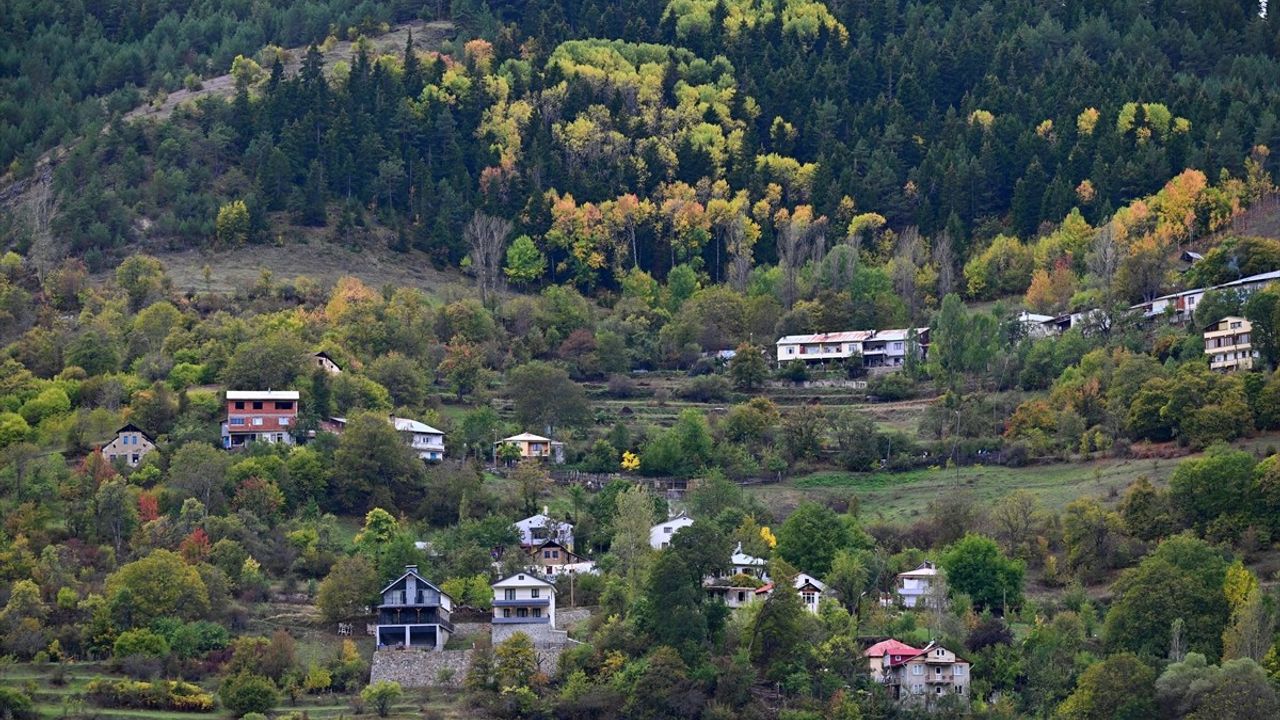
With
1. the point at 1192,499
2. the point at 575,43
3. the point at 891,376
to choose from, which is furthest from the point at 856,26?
the point at 1192,499

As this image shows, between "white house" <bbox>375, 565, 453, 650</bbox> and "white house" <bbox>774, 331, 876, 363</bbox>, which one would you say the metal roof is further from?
"white house" <bbox>774, 331, 876, 363</bbox>

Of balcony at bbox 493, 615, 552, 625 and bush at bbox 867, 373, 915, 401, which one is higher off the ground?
bush at bbox 867, 373, 915, 401

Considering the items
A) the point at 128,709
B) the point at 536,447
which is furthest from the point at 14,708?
the point at 536,447

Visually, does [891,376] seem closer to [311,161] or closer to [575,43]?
[311,161]

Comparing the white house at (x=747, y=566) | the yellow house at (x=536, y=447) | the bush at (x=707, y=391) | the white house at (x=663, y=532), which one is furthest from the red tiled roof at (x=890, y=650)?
the bush at (x=707, y=391)

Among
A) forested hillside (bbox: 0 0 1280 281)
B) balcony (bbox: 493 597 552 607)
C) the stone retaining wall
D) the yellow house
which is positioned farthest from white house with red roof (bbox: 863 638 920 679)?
forested hillside (bbox: 0 0 1280 281)

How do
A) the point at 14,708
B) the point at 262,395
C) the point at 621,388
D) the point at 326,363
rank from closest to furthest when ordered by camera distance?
1. the point at 14,708
2. the point at 262,395
3. the point at 326,363
4. the point at 621,388

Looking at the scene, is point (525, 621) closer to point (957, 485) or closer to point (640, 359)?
point (957, 485)
